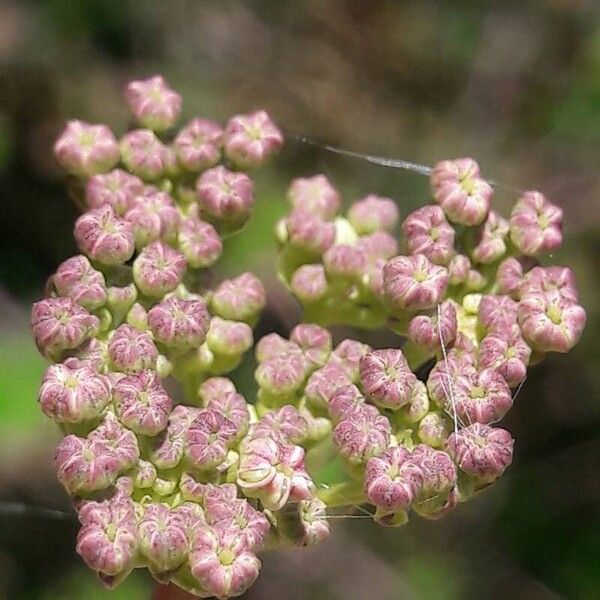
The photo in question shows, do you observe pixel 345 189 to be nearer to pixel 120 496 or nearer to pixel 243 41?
pixel 243 41

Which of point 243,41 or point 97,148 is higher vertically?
point 97,148

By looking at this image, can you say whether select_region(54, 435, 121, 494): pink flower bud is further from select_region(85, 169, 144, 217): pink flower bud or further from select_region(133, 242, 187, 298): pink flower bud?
select_region(85, 169, 144, 217): pink flower bud

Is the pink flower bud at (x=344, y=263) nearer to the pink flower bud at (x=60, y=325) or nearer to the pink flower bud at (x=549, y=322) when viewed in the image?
the pink flower bud at (x=549, y=322)

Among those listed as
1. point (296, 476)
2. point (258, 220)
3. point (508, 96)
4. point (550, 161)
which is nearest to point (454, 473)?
point (296, 476)

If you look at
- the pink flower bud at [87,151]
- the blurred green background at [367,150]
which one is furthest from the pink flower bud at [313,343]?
the blurred green background at [367,150]

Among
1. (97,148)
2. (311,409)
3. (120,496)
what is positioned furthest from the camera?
(97,148)

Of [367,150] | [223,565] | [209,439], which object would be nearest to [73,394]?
[209,439]

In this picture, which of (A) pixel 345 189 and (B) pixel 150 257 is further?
(A) pixel 345 189
